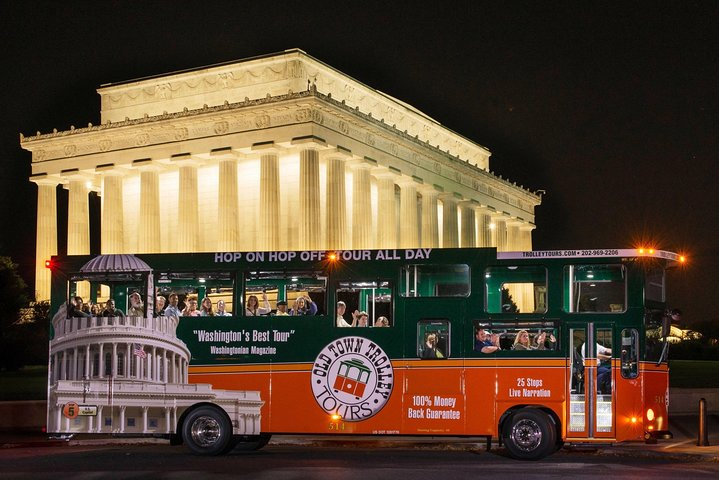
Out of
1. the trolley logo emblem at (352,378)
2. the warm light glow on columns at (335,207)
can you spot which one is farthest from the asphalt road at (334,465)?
the warm light glow on columns at (335,207)

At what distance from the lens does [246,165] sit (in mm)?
67750

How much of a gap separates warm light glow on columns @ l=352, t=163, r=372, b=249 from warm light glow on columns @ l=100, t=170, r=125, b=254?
15.4m

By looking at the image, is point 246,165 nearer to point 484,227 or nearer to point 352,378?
point 484,227

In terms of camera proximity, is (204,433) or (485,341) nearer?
(485,341)

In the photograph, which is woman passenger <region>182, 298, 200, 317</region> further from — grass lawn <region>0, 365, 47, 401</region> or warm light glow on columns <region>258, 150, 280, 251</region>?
warm light glow on columns <region>258, 150, 280, 251</region>

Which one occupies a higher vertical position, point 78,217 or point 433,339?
point 78,217

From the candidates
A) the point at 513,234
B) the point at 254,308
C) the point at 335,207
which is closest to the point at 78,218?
the point at 335,207

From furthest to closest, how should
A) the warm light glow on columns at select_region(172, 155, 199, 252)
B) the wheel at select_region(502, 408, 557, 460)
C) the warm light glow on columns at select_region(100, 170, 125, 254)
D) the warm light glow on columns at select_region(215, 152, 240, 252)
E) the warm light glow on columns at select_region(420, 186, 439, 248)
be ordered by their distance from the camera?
the warm light glow on columns at select_region(420, 186, 439, 248), the warm light glow on columns at select_region(100, 170, 125, 254), the warm light glow on columns at select_region(172, 155, 199, 252), the warm light glow on columns at select_region(215, 152, 240, 252), the wheel at select_region(502, 408, 557, 460)

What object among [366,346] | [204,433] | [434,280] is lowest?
[204,433]

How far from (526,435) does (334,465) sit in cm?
384

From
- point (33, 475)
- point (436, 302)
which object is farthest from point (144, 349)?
point (436, 302)

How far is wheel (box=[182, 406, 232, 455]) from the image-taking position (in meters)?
22.3

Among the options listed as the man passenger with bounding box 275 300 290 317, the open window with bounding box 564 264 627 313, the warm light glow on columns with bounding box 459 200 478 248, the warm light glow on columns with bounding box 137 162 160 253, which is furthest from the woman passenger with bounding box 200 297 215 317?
the warm light glow on columns with bounding box 459 200 478 248

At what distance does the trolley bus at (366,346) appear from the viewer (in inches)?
820
